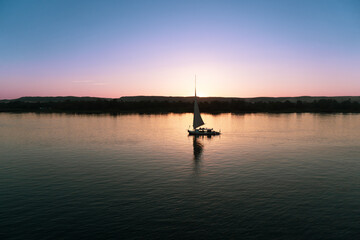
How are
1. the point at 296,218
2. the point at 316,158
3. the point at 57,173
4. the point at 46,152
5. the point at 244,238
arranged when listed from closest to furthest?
the point at 244,238
the point at 296,218
the point at 57,173
the point at 316,158
the point at 46,152

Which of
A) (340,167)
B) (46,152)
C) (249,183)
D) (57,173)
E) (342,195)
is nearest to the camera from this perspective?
(342,195)

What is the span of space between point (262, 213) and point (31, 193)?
32.9m

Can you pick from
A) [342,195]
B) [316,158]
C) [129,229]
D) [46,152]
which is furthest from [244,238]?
[46,152]

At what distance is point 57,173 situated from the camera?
4938cm

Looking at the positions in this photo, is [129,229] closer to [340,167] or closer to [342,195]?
[342,195]

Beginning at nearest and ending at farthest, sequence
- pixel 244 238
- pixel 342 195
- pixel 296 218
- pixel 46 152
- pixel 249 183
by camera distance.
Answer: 1. pixel 244 238
2. pixel 296 218
3. pixel 342 195
4. pixel 249 183
5. pixel 46 152

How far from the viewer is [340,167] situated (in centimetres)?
5584

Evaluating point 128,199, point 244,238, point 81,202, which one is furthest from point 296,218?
point 81,202

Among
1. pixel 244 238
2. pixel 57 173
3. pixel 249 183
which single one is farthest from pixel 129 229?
pixel 57 173

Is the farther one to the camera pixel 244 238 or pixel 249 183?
pixel 249 183

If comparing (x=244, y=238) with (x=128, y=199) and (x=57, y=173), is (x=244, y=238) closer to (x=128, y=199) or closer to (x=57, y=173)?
(x=128, y=199)

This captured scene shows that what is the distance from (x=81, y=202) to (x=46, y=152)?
149ft

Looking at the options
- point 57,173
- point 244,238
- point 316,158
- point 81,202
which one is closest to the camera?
point 244,238

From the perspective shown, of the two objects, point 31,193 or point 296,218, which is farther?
point 31,193
